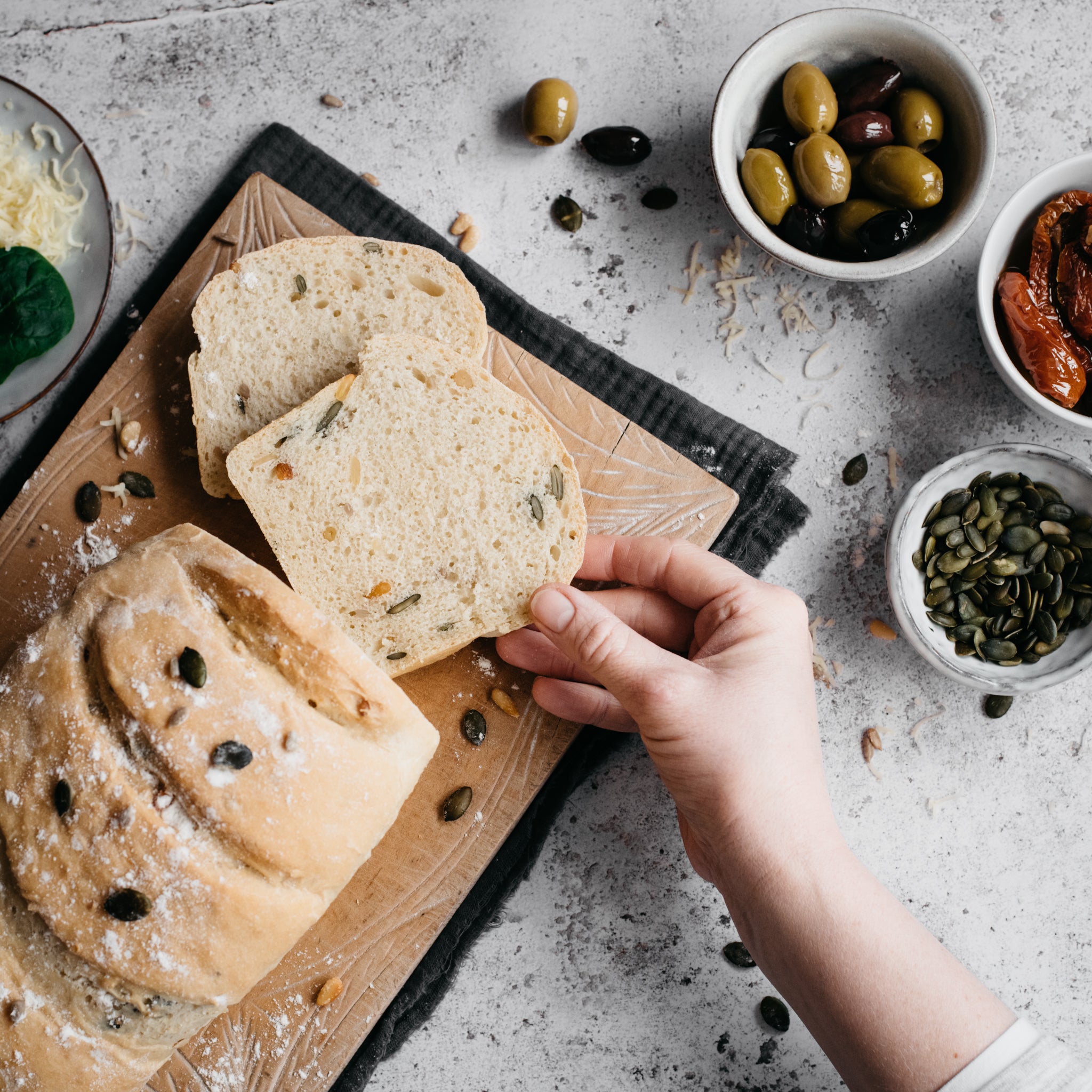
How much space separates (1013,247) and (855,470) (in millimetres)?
734

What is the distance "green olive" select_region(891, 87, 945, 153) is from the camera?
7.50 feet

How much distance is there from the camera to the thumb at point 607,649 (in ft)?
6.35

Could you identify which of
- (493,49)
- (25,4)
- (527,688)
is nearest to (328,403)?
(527,688)

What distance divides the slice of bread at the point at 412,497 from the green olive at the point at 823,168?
0.97m

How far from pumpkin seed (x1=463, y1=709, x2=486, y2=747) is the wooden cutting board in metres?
0.02

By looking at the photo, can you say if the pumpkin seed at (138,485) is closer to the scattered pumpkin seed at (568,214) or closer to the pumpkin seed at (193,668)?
Answer: the pumpkin seed at (193,668)

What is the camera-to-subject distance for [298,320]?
2277mm

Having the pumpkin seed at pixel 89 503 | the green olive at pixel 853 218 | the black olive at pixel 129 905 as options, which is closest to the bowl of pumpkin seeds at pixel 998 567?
the green olive at pixel 853 218

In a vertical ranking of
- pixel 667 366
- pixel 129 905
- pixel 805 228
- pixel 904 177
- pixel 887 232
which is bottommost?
pixel 129 905

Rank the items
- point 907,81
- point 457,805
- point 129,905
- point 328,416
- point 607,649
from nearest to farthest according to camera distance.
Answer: point 129,905 < point 607,649 < point 328,416 < point 457,805 < point 907,81

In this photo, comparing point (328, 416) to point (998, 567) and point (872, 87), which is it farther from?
point (998, 567)

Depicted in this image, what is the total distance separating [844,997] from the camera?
200 centimetres

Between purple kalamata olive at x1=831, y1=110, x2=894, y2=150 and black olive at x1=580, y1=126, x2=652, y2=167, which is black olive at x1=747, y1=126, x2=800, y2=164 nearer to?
purple kalamata olive at x1=831, y1=110, x2=894, y2=150

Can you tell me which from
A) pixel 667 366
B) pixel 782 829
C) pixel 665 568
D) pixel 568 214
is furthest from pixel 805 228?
pixel 782 829
